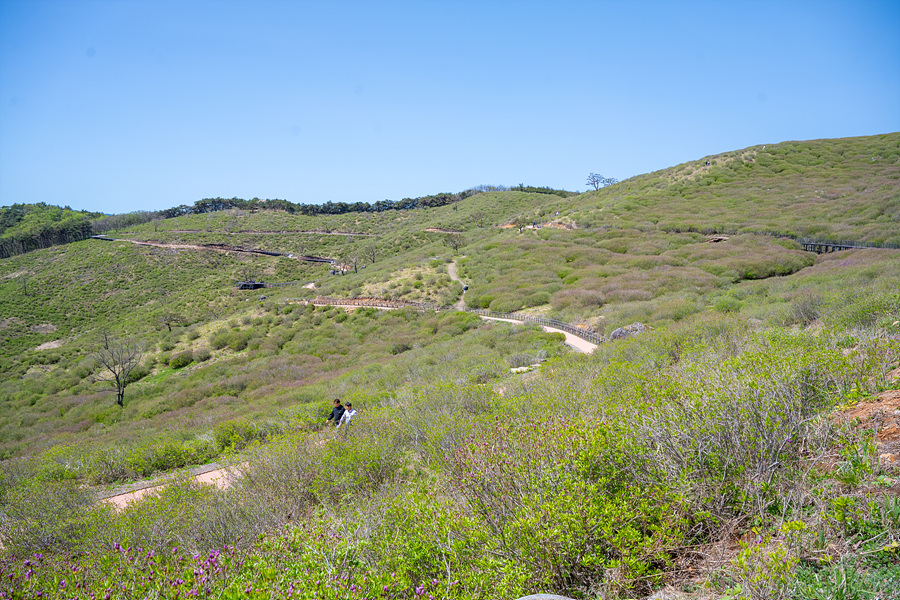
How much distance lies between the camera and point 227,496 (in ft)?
22.6

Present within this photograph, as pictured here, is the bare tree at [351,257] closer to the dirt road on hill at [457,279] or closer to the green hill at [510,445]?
the dirt road on hill at [457,279]

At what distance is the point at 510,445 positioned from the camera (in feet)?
17.3

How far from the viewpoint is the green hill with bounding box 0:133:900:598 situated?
379cm

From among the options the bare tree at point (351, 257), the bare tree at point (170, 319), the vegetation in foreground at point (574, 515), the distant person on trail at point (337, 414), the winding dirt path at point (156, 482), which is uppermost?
the bare tree at point (351, 257)

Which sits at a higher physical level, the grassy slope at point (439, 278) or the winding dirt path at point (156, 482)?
the grassy slope at point (439, 278)

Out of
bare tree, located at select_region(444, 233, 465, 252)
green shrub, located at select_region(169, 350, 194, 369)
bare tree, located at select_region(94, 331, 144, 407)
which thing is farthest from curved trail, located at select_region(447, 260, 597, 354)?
bare tree, located at select_region(94, 331, 144, 407)

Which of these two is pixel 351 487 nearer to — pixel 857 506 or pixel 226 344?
pixel 857 506

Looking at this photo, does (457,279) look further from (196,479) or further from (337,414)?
(196,479)

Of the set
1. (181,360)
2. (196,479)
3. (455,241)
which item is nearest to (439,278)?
(455,241)

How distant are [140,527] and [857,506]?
7.76 meters

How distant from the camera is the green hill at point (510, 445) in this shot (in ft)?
12.4

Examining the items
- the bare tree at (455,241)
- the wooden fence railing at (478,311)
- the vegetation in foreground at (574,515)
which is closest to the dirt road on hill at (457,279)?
the wooden fence railing at (478,311)

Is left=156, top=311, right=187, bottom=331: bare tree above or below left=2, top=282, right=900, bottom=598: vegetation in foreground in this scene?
below

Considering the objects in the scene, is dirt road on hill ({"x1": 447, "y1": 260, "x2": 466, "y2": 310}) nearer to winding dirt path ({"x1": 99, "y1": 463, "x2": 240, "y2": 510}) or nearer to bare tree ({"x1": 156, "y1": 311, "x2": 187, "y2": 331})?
winding dirt path ({"x1": 99, "y1": 463, "x2": 240, "y2": 510})
